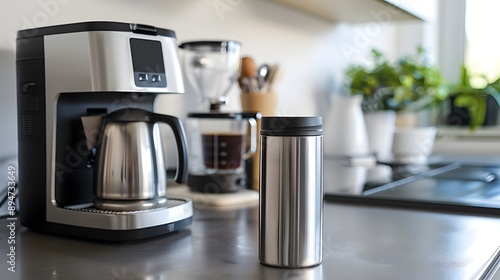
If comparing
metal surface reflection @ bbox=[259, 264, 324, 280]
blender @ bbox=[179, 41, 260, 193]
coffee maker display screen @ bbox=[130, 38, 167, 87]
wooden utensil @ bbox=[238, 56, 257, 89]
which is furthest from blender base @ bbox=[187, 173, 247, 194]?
metal surface reflection @ bbox=[259, 264, 324, 280]

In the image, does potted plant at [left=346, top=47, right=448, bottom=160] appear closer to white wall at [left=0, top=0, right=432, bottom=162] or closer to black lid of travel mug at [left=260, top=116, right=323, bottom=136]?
white wall at [left=0, top=0, right=432, bottom=162]

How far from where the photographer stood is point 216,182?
122cm

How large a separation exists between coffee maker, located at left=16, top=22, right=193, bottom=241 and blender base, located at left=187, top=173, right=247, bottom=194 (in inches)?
11.1

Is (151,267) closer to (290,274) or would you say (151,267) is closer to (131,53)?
(290,274)

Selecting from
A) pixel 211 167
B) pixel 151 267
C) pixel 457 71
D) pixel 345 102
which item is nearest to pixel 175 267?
pixel 151 267

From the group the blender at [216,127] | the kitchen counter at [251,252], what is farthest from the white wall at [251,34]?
the kitchen counter at [251,252]

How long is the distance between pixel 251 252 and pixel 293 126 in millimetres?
211

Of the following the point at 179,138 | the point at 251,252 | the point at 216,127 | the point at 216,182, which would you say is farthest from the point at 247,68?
the point at 251,252

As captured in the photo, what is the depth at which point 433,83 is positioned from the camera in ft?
6.97

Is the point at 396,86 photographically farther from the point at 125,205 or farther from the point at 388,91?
the point at 125,205

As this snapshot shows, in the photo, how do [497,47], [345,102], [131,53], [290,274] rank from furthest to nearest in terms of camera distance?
[497,47] < [345,102] < [131,53] < [290,274]

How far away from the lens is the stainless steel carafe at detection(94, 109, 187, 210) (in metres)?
0.87

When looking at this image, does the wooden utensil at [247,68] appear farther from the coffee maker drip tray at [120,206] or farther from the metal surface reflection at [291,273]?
the metal surface reflection at [291,273]

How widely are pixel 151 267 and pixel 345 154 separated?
139 centimetres
